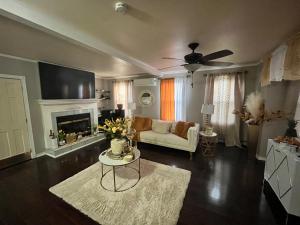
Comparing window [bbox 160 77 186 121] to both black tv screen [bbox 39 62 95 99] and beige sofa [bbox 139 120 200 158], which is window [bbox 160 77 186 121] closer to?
beige sofa [bbox 139 120 200 158]

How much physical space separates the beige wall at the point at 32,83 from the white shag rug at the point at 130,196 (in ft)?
5.83

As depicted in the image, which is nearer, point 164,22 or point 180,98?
point 164,22

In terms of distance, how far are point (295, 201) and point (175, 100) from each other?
3.77m

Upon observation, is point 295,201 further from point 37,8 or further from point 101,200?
point 37,8

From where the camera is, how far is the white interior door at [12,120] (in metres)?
2.90

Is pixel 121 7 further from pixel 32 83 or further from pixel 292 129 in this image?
pixel 32 83

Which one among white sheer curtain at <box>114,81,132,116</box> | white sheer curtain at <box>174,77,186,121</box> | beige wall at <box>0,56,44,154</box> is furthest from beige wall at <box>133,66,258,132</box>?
beige wall at <box>0,56,44,154</box>

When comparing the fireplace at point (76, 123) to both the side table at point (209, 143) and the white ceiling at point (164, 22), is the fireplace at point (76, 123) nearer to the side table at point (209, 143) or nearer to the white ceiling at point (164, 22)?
the white ceiling at point (164, 22)

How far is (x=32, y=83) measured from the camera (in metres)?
3.27

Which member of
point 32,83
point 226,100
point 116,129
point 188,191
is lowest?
point 188,191

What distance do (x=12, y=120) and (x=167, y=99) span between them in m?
4.32

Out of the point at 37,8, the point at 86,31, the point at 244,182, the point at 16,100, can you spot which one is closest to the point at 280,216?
the point at 244,182

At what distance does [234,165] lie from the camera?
118 inches

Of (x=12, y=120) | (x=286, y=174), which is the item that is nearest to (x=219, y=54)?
(x=286, y=174)
